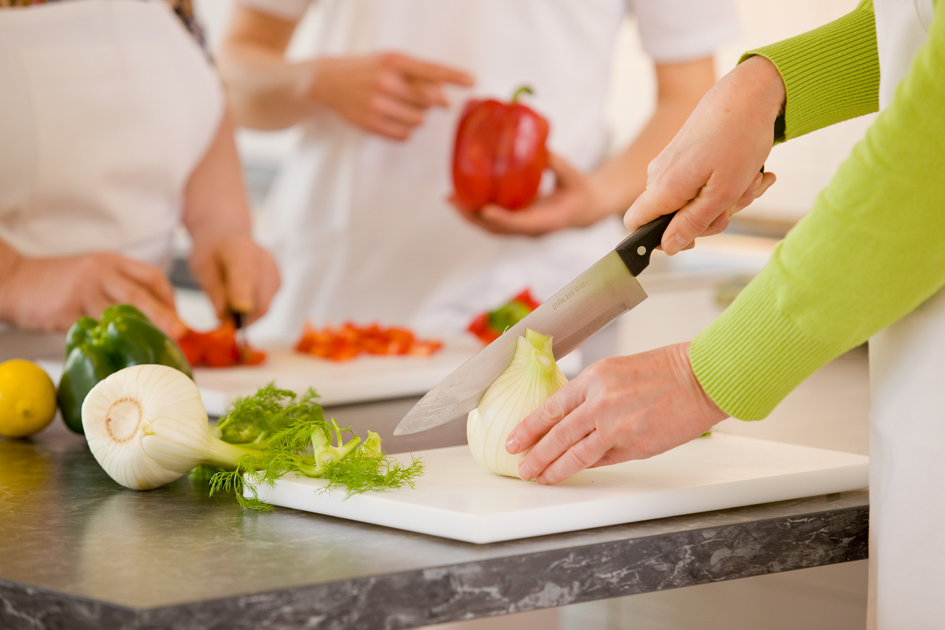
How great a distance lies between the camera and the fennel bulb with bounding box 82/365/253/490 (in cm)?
96

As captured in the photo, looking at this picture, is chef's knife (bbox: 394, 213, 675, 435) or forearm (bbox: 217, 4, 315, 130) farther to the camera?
forearm (bbox: 217, 4, 315, 130)

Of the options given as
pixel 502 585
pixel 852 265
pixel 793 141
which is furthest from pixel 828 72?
pixel 793 141

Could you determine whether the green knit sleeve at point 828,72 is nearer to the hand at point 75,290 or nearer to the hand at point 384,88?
the hand at point 75,290

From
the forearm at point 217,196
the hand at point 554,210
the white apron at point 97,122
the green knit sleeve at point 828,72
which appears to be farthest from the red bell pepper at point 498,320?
the green knit sleeve at point 828,72

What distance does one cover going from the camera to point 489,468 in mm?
989

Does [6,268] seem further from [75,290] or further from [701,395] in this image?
[701,395]

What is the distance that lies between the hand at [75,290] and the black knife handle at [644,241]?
0.81 m

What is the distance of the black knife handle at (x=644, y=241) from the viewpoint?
39.5 inches

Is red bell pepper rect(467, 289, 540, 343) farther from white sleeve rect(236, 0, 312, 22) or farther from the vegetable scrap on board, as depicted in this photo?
white sleeve rect(236, 0, 312, 22)

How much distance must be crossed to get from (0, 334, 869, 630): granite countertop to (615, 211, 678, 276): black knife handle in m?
0.26

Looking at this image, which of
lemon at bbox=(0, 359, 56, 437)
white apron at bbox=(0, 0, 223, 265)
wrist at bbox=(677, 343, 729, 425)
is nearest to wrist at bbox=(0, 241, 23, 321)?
white apron at bbox=(0, 0, 223, 265)

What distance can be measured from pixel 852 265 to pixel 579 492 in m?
0.31

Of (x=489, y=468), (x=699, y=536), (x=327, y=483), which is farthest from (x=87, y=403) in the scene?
(x=699, y=536)

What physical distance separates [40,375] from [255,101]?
47.1 inches
